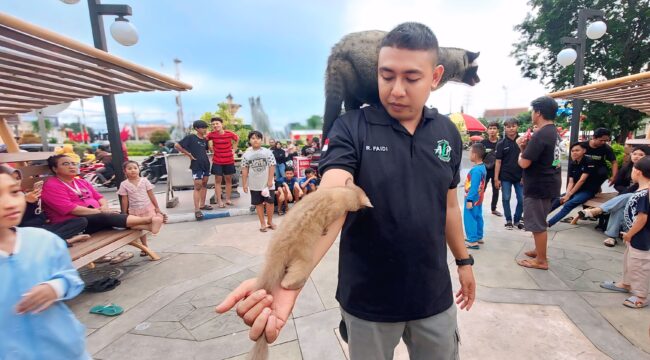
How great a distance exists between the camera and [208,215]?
6957 mm

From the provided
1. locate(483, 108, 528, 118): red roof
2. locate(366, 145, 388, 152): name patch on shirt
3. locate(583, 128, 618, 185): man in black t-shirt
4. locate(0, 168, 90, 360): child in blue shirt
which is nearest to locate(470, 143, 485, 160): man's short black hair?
locate(583, 128, 618, 185): man in black t-shirt

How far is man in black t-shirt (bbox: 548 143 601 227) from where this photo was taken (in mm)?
5508

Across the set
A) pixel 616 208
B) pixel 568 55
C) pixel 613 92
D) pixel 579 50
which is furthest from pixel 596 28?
pixel 616 208

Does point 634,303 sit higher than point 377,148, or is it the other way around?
point 377,148

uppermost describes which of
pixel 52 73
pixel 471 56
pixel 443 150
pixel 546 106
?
pixel 52 73

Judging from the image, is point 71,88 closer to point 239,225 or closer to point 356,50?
point 239,225

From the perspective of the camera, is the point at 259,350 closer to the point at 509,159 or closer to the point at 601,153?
the point at 509,159

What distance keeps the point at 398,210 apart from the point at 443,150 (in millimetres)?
381

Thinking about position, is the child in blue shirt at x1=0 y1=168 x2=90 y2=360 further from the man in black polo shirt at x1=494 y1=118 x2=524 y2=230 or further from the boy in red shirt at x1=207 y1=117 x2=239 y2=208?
the man in black polo shirt at x1=494 y1=118 x2=524 y2=230

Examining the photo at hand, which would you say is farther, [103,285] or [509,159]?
[509,159]

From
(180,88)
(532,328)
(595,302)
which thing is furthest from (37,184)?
(595,302)

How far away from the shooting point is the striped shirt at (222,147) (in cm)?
736

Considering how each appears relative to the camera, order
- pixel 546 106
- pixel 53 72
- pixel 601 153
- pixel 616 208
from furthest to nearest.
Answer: pixel 601 153 < pixel 616 208 < pixel 546 106 < pixel 53 72

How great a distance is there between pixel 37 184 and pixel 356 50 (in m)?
4.51
